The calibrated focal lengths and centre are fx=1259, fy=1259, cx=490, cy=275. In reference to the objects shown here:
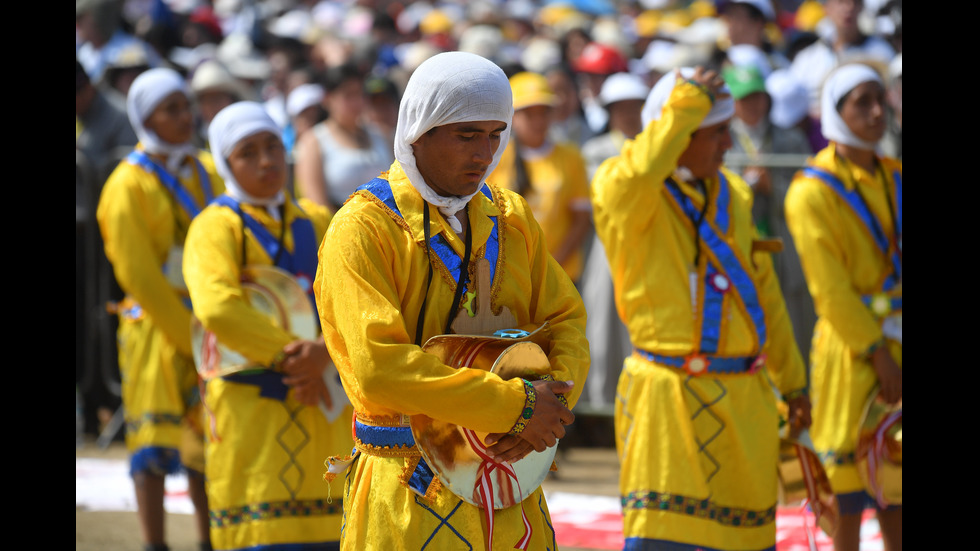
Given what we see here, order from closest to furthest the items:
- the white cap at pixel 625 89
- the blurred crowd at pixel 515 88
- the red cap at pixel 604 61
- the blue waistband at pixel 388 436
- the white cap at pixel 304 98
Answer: the blue waistband at pixel 388 436 → the blurred crowd at pixel 515 88 → the white cap at pixel 625 89 → the white cap at pixel 304 98 → the red cap at pixel 604 61

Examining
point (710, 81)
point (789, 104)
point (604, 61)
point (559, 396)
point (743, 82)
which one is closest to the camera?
point (559, 396)

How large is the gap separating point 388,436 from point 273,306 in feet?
6.43

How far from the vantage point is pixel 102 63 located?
12.6m

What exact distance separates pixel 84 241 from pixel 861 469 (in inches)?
251

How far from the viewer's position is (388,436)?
3.39 meters

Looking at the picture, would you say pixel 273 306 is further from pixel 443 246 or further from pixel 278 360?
pixel 443 246

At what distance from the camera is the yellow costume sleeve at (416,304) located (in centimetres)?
314

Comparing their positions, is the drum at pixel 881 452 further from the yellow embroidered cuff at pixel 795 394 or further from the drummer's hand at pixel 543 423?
the drummer's hand at pixel 543 423

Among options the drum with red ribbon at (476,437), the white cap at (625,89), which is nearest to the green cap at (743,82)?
the white cap at (625,89)

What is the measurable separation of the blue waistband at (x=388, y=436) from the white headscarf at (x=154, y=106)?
3.67m

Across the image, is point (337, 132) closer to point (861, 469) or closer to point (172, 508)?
point (172, 508)

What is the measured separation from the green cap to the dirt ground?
256 cm

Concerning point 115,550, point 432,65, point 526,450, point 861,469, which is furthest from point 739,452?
point 115,550

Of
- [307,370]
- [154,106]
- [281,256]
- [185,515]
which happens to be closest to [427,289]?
[307,370]
